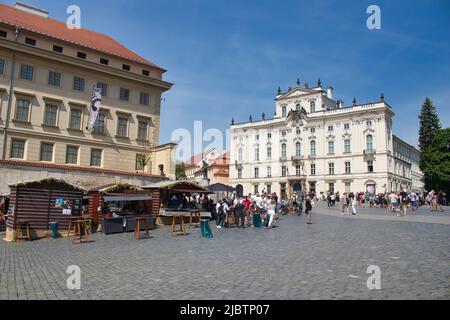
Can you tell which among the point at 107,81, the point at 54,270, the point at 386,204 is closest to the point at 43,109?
the point at 107,81

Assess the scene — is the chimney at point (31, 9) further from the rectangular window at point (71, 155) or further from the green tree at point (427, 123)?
the green tree at point (427, 123)

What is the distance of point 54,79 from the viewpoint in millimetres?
32469

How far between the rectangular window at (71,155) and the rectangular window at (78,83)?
19.6 ft

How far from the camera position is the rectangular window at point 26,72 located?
30.6 metres

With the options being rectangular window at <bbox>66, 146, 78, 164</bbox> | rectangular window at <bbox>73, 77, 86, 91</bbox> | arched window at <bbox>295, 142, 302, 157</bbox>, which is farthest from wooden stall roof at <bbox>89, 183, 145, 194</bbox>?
arched window at <bbox>295, 142, 302, 157</bbox>

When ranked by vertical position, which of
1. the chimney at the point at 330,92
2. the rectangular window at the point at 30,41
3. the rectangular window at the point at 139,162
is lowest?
the rectangular window at the point at 139,162

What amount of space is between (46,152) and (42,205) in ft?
47.4

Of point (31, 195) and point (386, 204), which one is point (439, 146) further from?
point (31, 195)

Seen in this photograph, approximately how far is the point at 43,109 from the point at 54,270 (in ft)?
85.2

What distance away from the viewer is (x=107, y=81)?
1404 inches

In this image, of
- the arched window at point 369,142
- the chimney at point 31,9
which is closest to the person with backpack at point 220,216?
the chimney at point 31,9

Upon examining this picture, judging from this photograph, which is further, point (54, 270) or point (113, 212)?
point (113, 212)

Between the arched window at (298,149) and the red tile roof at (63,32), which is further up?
the red tile roof at (63,32)

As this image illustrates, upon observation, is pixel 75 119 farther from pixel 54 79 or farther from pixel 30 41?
pixel 30 41
